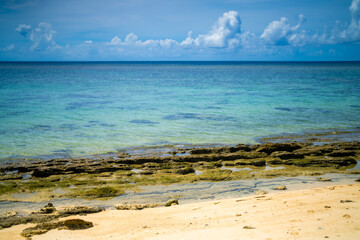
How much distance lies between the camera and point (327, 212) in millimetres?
6781

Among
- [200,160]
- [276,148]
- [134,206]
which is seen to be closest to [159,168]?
[200,160]

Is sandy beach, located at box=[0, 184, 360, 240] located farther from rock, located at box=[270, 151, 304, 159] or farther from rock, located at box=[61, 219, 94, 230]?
rock, located at box=[270, 151, 304, 159]

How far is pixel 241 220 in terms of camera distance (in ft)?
21.9

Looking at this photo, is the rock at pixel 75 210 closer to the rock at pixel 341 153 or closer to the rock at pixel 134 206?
the rock at pixel 134 206

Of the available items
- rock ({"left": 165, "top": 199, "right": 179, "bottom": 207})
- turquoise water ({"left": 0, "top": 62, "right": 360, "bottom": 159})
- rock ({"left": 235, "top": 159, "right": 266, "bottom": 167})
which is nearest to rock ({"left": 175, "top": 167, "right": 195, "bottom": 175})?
rock ({"left": 235, "top": 159, "right": 266, "bottom": 167})

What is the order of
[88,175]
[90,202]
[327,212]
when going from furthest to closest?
[88,175]
[90,202]
[327,212]

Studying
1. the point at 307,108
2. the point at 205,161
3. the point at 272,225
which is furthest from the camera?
the point at 307,108

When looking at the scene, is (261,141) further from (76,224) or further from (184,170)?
(76,224)

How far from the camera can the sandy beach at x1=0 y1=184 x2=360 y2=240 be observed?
231 inches

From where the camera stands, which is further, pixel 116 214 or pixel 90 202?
pixel 90 202

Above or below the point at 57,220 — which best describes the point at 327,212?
above

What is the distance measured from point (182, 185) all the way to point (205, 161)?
2847 millimetres

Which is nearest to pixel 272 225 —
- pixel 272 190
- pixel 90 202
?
pixel 272 190

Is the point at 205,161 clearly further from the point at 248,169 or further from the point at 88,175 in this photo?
the point at 88,175
